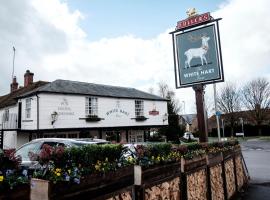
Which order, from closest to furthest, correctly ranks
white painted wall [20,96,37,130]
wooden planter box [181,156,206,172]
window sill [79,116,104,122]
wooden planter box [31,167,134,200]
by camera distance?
wooden planter box [31,167,134,200] → wooden planter box [181,156,206,172] → white painted wall [20,96,37,130] → window sill [79,116,104,122]

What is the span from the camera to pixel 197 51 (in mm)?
11719

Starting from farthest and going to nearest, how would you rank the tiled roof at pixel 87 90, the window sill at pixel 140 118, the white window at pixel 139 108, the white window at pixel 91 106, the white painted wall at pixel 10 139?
the white window at pixel 139 108 < the window sill at pixel 140 118 < the white painted wall at pixel 10 139 < the white window at pixel 91 106 < the tiled roof at pixel 87 90

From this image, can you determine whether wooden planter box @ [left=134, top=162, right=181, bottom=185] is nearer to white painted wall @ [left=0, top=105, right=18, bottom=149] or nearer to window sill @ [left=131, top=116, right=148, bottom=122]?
window sill @ [left=131, top=116, right=148, bottom=122]

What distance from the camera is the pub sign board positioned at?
1145 cm

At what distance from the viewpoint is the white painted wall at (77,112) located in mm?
21656

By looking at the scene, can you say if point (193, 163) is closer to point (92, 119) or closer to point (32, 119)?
point (32, 119)

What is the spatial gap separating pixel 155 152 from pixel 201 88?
6.84 m

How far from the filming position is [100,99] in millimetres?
25656

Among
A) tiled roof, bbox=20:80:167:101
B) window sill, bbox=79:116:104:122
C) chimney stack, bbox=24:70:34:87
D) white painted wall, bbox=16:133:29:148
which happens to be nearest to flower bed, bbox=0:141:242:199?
tiled roof, bbox=20:80:167:101

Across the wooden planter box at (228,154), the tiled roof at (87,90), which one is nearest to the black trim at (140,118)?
the tiled roof at (87,90)

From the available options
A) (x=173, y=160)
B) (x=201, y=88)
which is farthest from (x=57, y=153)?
(x=201, y=88)

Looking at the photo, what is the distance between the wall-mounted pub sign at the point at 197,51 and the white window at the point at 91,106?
13.8 metres

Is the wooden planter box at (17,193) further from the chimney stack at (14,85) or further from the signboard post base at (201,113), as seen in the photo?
the chimney stack at (14,85)

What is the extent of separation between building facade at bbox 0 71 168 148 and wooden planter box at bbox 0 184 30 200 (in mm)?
19166
